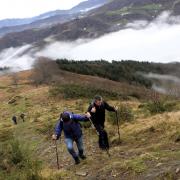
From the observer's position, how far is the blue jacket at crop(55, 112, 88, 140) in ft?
44.8

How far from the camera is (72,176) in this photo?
1319 centimetres

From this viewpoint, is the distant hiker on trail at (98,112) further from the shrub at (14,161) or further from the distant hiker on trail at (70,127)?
the shrub at (14,161)

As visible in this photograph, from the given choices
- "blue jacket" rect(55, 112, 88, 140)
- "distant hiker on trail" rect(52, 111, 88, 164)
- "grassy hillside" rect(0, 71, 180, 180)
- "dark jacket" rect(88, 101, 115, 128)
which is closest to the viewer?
"grassy hillside" rect(0, 71, 180, 180)

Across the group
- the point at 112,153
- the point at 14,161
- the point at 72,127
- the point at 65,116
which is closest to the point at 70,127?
the point at 72,127

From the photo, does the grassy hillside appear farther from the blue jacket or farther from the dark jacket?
the dark jacket

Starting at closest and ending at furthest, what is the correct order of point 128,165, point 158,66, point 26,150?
1. point 128,165
2. point 26,150
3. point 158,66

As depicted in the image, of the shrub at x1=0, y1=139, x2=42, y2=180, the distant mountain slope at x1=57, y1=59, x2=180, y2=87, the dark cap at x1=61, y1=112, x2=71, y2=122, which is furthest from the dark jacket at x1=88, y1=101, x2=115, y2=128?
the distant mountain slope at x1=57, y1=59, x2=180, y2=87

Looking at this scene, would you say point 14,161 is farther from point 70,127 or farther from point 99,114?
point 99,114

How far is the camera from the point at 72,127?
45.1 ft

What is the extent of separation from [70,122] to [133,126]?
18.6 feet

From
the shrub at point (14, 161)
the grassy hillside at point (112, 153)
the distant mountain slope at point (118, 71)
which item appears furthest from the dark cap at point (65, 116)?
the distant mountain slope at point (118, 71)

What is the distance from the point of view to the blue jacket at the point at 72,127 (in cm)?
1365

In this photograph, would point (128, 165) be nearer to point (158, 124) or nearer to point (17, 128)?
point (158, 124)

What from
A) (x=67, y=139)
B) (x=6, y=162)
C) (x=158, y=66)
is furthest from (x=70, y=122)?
(x=158, y=66)
